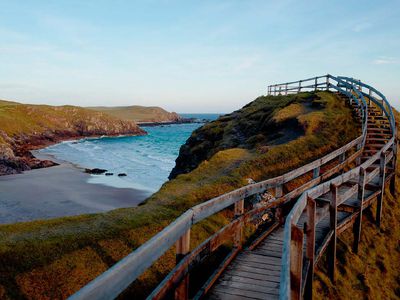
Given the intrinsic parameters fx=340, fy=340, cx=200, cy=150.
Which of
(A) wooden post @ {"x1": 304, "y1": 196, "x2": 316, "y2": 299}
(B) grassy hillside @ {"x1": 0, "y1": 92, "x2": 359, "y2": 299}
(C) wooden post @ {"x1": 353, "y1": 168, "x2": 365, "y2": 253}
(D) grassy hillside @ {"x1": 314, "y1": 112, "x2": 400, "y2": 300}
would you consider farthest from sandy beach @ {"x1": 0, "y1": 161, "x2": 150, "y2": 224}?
(A) wooden post @ {"x1": 304, "y1": 196, "x2": 316, "y2": 299}

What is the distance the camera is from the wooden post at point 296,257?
16.4 ft

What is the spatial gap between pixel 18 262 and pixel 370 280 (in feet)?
31.5

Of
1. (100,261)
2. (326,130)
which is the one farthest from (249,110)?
(100,261)

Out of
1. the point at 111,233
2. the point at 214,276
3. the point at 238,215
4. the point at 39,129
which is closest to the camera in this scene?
the point at 214,276

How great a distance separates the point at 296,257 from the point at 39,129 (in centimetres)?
10233

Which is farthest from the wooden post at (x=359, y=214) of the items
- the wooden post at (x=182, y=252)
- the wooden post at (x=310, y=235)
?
the wooden post at (x=182, y=252)

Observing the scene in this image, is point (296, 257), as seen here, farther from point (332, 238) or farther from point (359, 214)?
point (359, 214)

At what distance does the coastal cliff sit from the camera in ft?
162

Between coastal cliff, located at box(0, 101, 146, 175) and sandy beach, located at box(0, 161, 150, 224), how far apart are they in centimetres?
682

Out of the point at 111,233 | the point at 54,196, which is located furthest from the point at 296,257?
the point at 54,196

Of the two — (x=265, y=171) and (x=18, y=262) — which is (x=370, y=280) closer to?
(x=265, y=171)

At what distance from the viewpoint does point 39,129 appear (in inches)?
3777

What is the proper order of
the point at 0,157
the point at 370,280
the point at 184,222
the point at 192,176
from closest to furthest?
the point at 184,222
the point at 370,280
the point at 192,176
the point at 0,157

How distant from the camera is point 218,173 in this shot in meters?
15.7
